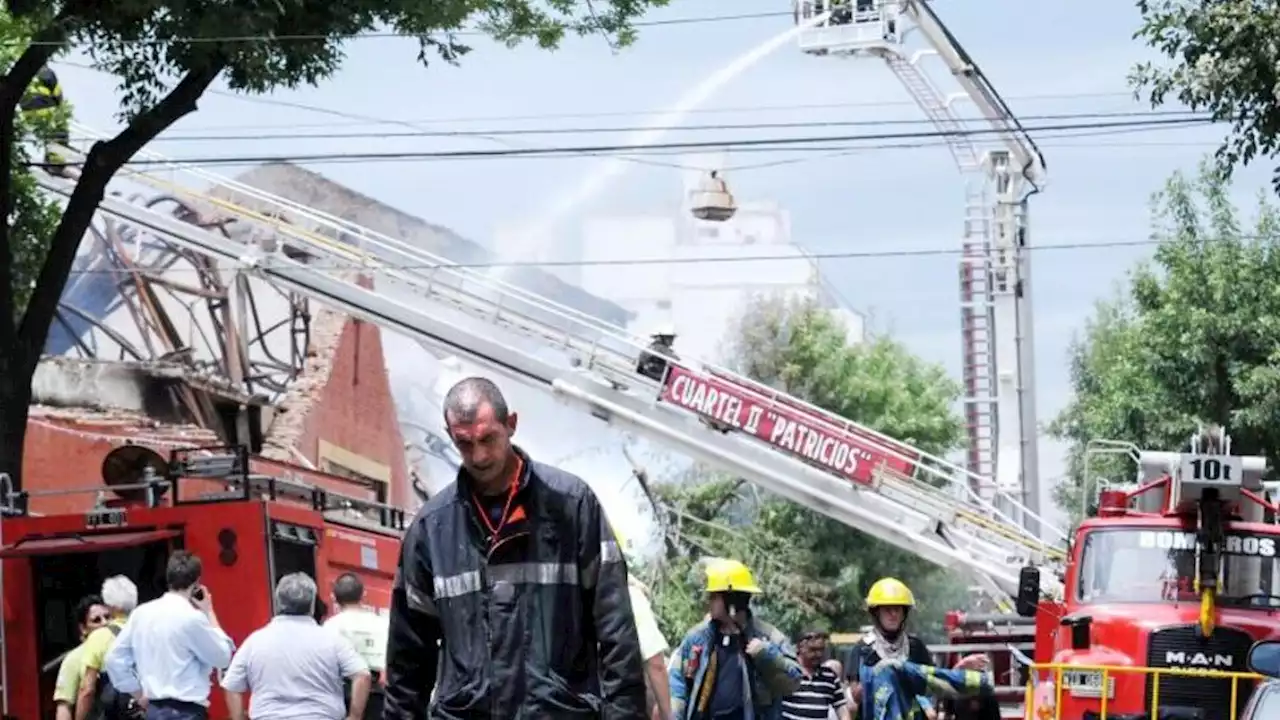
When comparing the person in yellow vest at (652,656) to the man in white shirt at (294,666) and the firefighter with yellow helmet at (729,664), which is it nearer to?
the firefighter with yellow helmet at (729,664)

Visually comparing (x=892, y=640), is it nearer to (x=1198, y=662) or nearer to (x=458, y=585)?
(x=1198, y=662)

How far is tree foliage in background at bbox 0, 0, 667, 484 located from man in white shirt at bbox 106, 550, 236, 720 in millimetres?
6164

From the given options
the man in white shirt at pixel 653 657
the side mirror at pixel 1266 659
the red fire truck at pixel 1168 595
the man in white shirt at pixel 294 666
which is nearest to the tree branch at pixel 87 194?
the man in white shirt at pixel 294 666

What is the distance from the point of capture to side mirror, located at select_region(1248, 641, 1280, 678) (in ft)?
29.9

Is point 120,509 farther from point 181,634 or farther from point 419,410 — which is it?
point 419,410

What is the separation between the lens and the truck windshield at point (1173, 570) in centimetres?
1516

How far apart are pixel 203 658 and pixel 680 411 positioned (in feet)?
54.2

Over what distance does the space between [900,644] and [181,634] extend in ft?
12.0

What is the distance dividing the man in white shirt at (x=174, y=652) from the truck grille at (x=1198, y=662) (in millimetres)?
5561

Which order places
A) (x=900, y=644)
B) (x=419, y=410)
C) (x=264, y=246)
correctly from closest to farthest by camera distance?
(x=900, y=644) → (x=264, y=246) → (x=419, y=410)

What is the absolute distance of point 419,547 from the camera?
22.0ft

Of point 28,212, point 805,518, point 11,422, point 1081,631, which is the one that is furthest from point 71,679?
point 805,518

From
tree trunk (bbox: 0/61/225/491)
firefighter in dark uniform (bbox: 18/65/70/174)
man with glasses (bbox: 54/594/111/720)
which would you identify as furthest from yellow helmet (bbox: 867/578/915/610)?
firefighter in dark uniform (bbox: 18/65/70/174)

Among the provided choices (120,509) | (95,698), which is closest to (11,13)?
(120,509)
